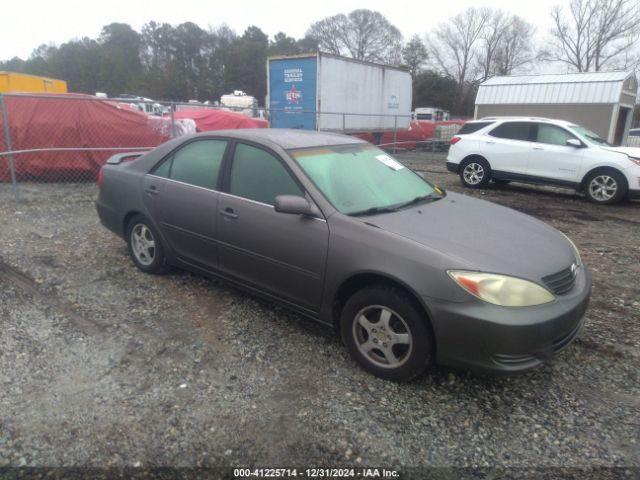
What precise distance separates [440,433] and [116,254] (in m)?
4.12

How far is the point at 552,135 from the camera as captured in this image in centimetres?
932

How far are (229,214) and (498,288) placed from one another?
2056 mm

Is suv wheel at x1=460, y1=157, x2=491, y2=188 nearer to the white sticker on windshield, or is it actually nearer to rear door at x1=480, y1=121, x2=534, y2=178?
rear door at x1=480, y1=121, x2=534, y2=178

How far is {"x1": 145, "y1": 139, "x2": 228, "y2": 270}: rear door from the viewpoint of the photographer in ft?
12.5

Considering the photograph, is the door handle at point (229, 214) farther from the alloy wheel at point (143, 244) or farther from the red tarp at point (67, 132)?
the red tarp at point (67, 132)

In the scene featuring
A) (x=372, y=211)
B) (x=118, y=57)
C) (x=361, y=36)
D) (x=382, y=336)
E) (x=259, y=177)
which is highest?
(x=361, y=36)

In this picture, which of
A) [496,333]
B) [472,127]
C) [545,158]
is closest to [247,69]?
[472,127]

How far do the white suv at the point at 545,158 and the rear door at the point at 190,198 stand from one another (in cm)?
770

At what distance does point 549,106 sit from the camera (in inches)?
677

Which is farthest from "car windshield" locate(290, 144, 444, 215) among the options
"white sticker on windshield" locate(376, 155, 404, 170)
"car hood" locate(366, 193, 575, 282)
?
"car hood" locate(366, 193, 575, 282)

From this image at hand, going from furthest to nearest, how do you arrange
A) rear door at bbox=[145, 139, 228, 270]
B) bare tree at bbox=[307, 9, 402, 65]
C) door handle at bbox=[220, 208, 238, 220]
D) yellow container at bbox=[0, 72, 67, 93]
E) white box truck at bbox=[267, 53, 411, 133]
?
bare tree at bbox=[307, 9, 402, 65] → yellow container at bbox=[0, 72, 67, 93] → white box truck at bbox=[267, 53, 411, 133] → rear door at bbox=[145, 139, 228, 270] → door handle at bbox=[220, 208, 238, 220]

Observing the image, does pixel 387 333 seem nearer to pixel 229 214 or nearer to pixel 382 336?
pixel 382 336

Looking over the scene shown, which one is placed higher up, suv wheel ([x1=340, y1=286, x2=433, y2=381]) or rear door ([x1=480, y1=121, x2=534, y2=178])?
rear door ([x1=480, y1=121, x2=534, y2=178])

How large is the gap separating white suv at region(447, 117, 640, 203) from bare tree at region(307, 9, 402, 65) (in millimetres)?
61962
